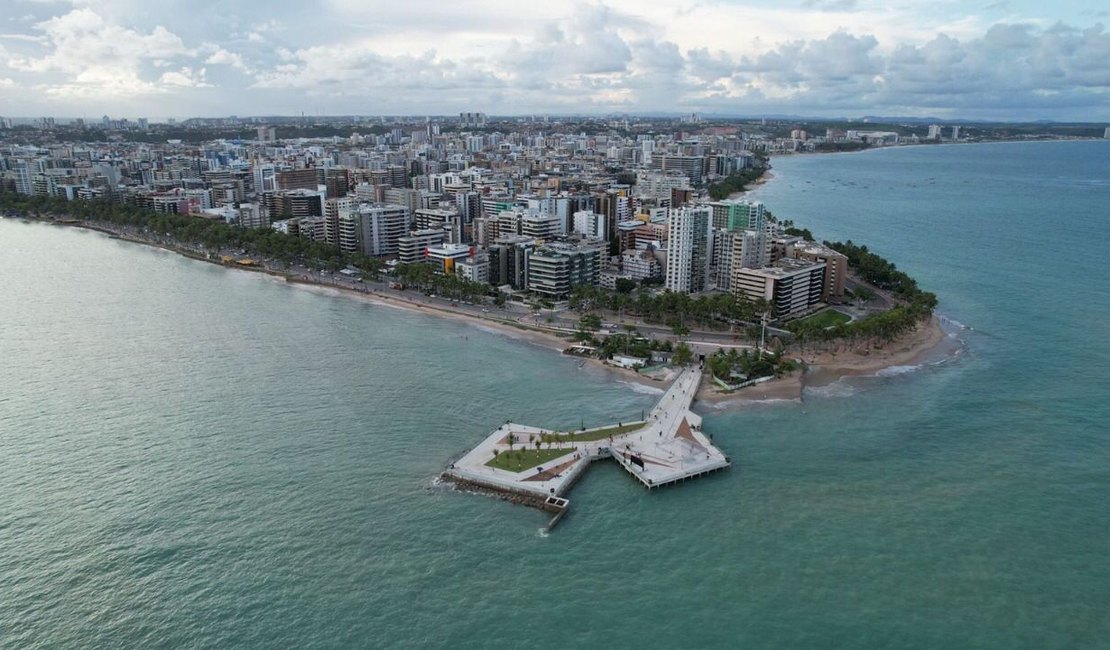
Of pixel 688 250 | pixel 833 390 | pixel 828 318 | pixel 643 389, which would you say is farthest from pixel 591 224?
pixel 833 390

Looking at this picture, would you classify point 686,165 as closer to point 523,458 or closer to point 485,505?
point 523,458

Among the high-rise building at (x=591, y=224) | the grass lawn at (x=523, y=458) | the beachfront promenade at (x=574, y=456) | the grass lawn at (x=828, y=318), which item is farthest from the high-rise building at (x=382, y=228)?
the grass lawn at (x=523, y=458)

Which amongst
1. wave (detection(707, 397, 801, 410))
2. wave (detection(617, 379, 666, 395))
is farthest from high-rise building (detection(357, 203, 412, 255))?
wave (detection(707, 397, 801, 410))

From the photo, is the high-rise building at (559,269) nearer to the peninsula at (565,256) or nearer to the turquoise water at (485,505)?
the peninsula at (565,256)

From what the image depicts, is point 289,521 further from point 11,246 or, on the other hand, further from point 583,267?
point 11,246

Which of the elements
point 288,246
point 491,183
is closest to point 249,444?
point 288,246

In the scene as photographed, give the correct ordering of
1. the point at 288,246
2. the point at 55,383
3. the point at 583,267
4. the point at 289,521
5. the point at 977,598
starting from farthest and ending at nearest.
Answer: the point at 288,246 < the point at 583,267 < the point at 55,383 < the point at 289,521 < the point at 977,598
